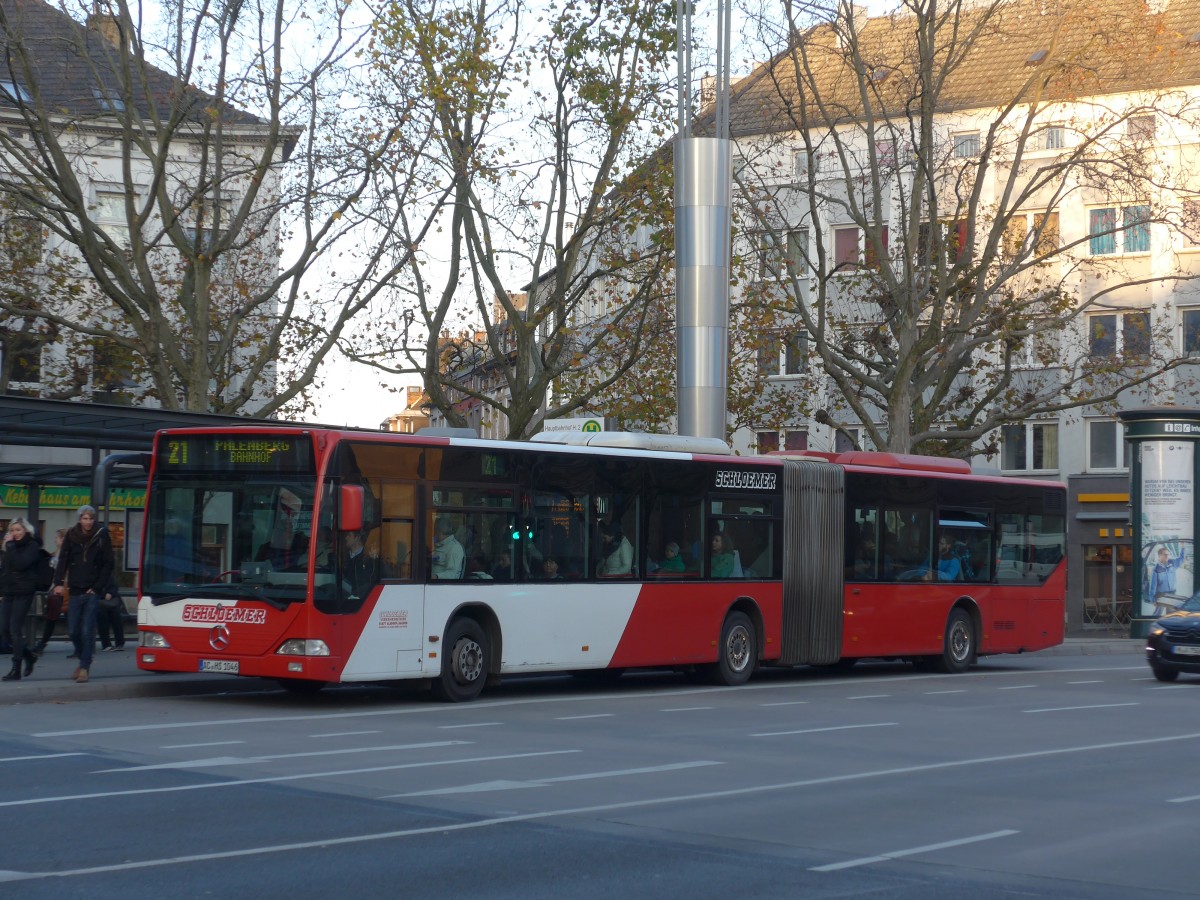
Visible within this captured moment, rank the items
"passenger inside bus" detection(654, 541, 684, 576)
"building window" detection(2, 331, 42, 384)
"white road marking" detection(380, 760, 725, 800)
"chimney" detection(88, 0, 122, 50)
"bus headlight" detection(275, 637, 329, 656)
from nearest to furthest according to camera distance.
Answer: "white road marking" detection(380, 760, 725, 800) < "bus headlight" detection(275, 637, 329, 656) < "passenger inside bus" detection(654, 541, 684, 576) < "chimney" detection(88, 0, 122, 50) < "building window" detection(2, 331, 42, 384)

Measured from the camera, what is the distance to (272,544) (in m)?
16.8

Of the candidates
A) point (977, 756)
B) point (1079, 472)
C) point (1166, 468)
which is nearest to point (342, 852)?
point (977, 756)

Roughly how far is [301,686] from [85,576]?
9.39 feet

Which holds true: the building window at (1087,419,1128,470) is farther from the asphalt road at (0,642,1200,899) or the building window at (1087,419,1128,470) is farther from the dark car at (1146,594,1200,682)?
the asphalt road at (0,642,1200,899)

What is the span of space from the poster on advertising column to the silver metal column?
14512 mm

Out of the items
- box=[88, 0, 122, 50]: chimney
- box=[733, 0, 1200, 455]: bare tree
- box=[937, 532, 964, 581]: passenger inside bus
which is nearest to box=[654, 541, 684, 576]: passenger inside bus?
box=[937, 532, 964, 581]: passenger inside bus

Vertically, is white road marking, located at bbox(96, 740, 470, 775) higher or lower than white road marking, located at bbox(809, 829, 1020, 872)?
higher

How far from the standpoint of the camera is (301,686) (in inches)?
750

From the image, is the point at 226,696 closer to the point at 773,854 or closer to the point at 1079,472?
the point at 773,854

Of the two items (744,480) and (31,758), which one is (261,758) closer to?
(31,758)

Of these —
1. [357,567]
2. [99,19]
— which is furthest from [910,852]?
[99,19]

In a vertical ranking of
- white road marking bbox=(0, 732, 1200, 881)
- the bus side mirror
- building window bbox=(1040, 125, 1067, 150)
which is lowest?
white road marking bbox=(0, 732, 1200, 881)

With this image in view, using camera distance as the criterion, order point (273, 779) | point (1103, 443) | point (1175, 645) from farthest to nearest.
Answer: point (1103, 443)
point (1175, 645)
point (273, 779)

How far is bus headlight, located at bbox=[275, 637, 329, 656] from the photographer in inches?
645
